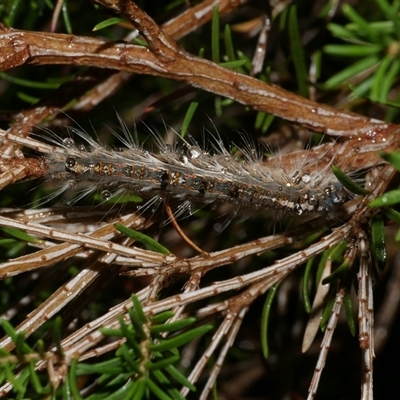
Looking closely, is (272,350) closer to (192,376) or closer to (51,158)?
(192,376)

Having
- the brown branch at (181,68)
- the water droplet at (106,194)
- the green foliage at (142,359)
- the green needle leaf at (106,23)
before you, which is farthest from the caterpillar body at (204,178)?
the green foliage at (142,359)

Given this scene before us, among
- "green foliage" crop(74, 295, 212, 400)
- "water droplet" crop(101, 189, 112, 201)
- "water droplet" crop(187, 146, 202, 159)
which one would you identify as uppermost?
"water droplet" crop(101, 189, 112, 201)

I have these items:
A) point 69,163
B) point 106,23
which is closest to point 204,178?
point 69,163

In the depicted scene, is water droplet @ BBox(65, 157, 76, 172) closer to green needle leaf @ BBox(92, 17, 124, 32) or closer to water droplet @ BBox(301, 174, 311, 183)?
green needle leaf @ BBox(92, 17, 124, 32)

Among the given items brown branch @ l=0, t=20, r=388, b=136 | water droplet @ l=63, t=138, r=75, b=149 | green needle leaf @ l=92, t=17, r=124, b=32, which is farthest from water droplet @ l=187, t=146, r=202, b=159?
green needle leaf @ l=92, t=17, r=124, b=32

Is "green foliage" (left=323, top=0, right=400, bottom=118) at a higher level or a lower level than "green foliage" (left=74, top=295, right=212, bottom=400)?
higher

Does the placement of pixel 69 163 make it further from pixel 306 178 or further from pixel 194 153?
pixel 306 178
